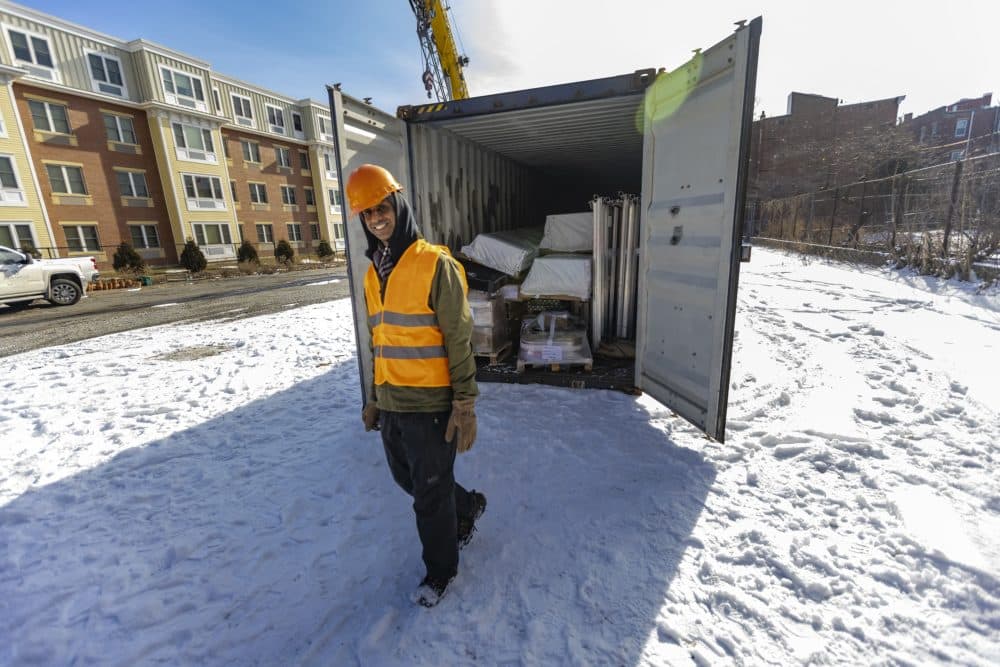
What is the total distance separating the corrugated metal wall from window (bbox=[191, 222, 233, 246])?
73.5ft

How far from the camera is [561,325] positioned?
5.27 m

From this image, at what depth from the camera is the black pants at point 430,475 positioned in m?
2.06

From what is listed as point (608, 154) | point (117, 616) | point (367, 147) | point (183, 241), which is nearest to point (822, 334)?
point (608, 154)

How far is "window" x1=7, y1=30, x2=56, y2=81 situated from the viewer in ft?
57.0

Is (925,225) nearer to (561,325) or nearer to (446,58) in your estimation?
(561,325)

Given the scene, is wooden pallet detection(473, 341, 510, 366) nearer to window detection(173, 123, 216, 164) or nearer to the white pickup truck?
Answer: the white pickup truck

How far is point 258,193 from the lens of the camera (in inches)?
1054

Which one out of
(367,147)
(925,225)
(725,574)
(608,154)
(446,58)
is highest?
(446,58)

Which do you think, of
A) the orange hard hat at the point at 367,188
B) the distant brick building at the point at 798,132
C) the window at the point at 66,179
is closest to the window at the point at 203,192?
the window at the point at 66,179

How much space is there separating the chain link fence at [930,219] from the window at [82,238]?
99.9 feet

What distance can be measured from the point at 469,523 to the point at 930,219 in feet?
42.1

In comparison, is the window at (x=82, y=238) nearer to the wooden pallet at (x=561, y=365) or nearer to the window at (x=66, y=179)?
the window at (x=66, y=179)

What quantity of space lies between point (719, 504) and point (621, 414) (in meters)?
1.38

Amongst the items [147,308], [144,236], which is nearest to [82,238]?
[144,236]
